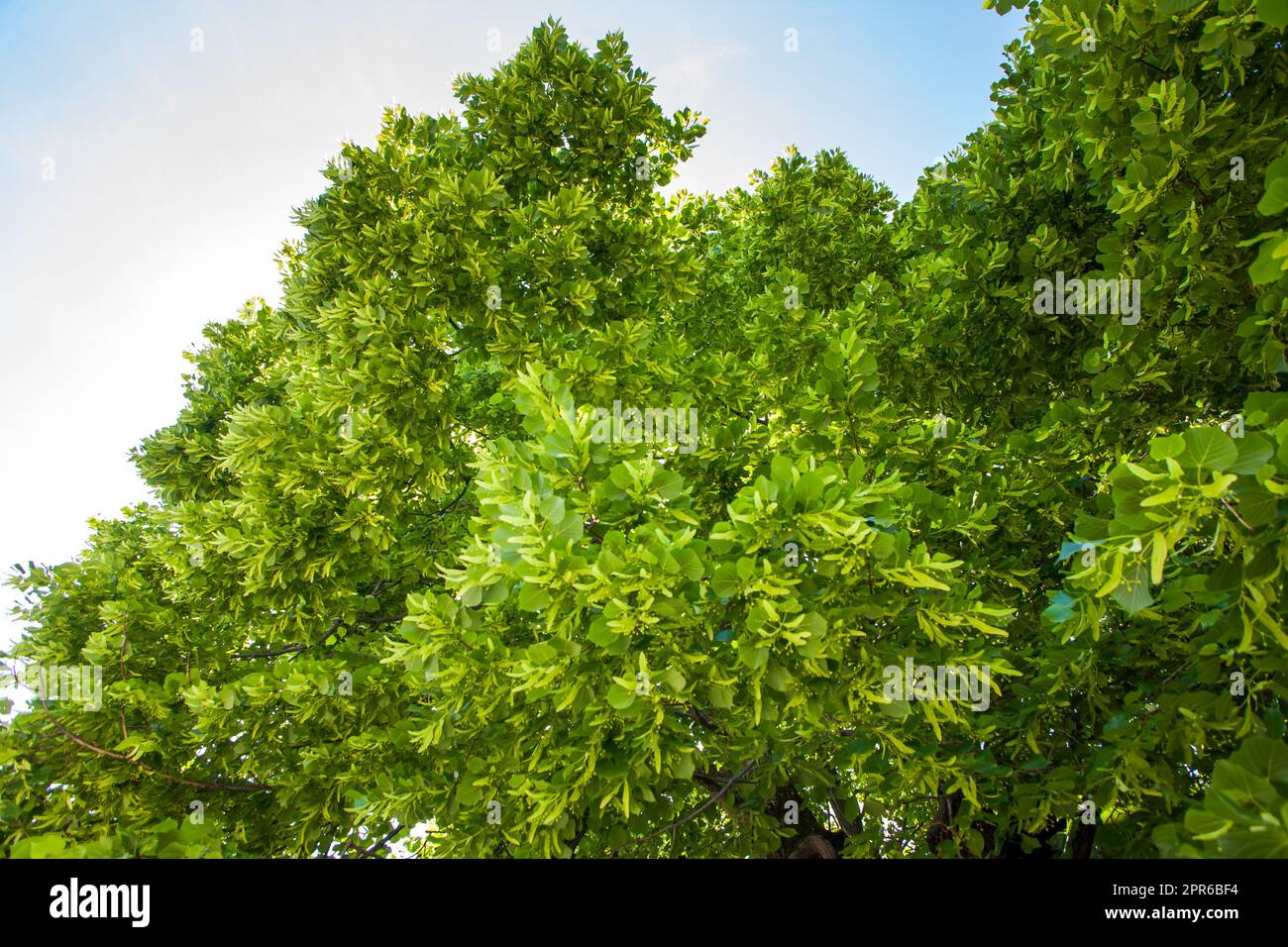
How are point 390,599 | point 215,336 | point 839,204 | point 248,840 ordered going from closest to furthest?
point 248,840, point 390,599, point 839,204, point 215,336

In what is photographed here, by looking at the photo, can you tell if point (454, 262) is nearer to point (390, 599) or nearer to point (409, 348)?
point (409, 348)

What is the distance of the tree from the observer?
297 centimetres

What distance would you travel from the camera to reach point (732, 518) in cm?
299

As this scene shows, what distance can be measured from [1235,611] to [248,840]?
6791 millimetres

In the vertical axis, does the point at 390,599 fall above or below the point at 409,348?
below

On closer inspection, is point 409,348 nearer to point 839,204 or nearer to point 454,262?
point 454,262

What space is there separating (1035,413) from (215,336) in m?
10.8

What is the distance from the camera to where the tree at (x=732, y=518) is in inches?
117
